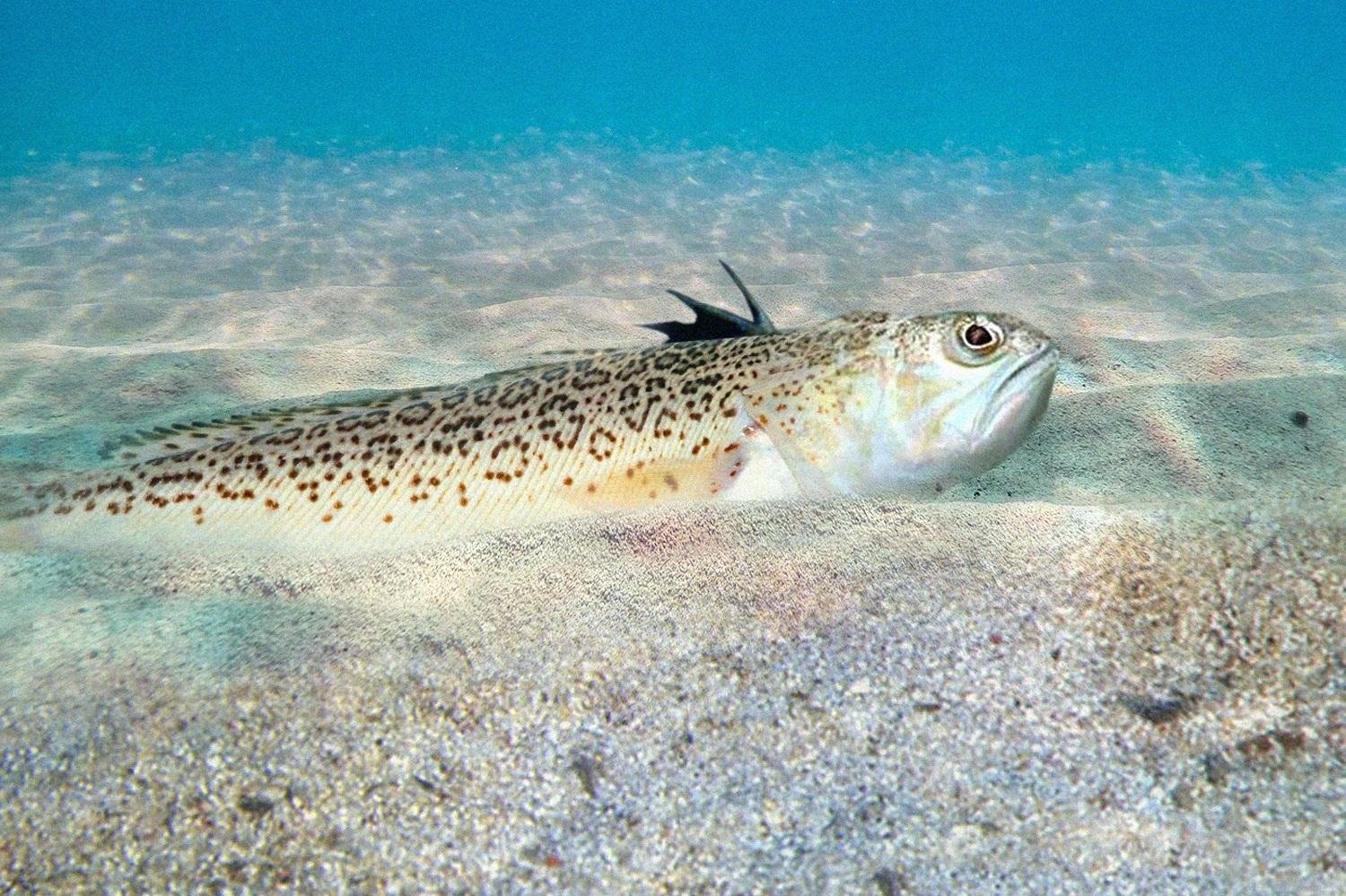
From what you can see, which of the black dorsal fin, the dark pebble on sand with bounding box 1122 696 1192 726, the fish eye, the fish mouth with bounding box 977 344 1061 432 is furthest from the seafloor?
the black dorsal fin

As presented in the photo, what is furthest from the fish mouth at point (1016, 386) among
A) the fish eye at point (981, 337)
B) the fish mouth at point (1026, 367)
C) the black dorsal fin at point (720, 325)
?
the black dorsal fin at point (720, 325)

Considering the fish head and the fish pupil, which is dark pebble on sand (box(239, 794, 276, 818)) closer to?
the fish head

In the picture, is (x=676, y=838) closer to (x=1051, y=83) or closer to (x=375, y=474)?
(x=375, y=474)

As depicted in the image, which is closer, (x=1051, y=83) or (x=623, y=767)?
(x=623, y=767)

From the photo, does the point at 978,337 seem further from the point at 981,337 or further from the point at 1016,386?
the point at 1016,386

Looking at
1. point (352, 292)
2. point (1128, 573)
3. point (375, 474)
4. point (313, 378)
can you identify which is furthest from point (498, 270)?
point (1128, 573)

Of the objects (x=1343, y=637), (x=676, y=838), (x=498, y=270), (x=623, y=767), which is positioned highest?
(x=498, y=270)

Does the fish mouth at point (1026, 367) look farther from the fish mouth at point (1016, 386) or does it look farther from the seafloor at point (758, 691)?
the seafloor at point (758, 691)

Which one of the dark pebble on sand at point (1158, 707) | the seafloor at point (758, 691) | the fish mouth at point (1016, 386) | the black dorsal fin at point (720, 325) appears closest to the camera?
the seafloor at point (758, 691)
